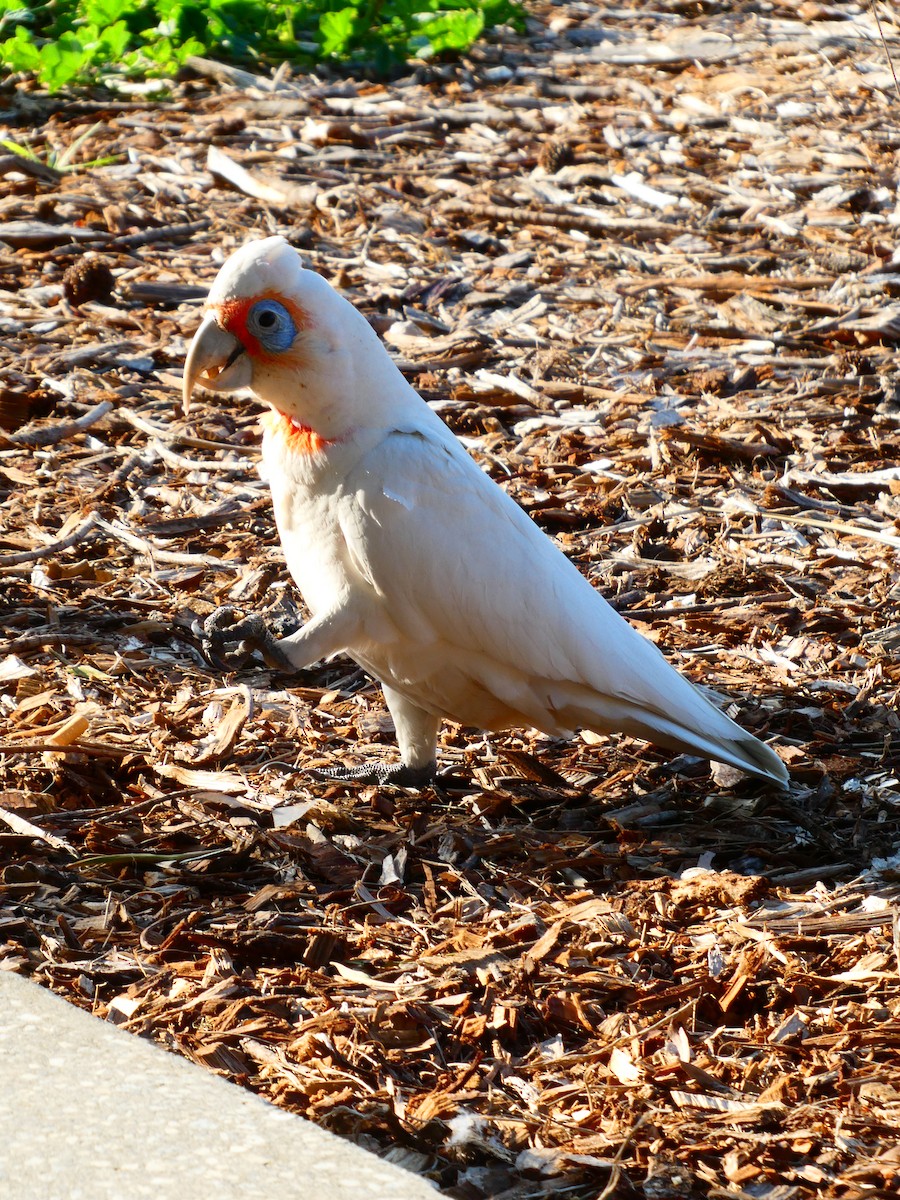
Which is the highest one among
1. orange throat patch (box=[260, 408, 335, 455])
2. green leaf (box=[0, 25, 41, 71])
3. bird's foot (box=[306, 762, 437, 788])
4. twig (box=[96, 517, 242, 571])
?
green leaf (box=[0, 25, 41, 71])

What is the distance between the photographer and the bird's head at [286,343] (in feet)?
9.33

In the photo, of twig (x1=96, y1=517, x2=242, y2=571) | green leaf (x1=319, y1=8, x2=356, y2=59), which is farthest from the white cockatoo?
green leaf (x1=319, y1=8, x2=356, y2=59)

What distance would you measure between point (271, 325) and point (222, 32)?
5.83 meters

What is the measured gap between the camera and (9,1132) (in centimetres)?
182

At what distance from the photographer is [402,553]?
2.91 metres

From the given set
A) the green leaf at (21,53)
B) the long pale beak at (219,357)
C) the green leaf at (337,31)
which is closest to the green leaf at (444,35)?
the green leaf at (337,31)

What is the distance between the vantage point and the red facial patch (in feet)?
9.34

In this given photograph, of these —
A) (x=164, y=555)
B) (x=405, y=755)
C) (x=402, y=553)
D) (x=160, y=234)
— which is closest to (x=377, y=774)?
(x=405, y=755)

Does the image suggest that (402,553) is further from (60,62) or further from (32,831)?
(60,62)

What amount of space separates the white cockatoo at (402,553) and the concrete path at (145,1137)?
1.09 metres

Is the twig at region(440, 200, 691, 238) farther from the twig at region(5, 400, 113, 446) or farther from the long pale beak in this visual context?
the long pale beak

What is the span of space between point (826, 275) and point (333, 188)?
7.83ft

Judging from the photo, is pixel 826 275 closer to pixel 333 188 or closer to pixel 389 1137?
pixel 333 188

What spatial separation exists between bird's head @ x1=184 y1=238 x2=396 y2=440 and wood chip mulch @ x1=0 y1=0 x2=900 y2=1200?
32.8 inches
